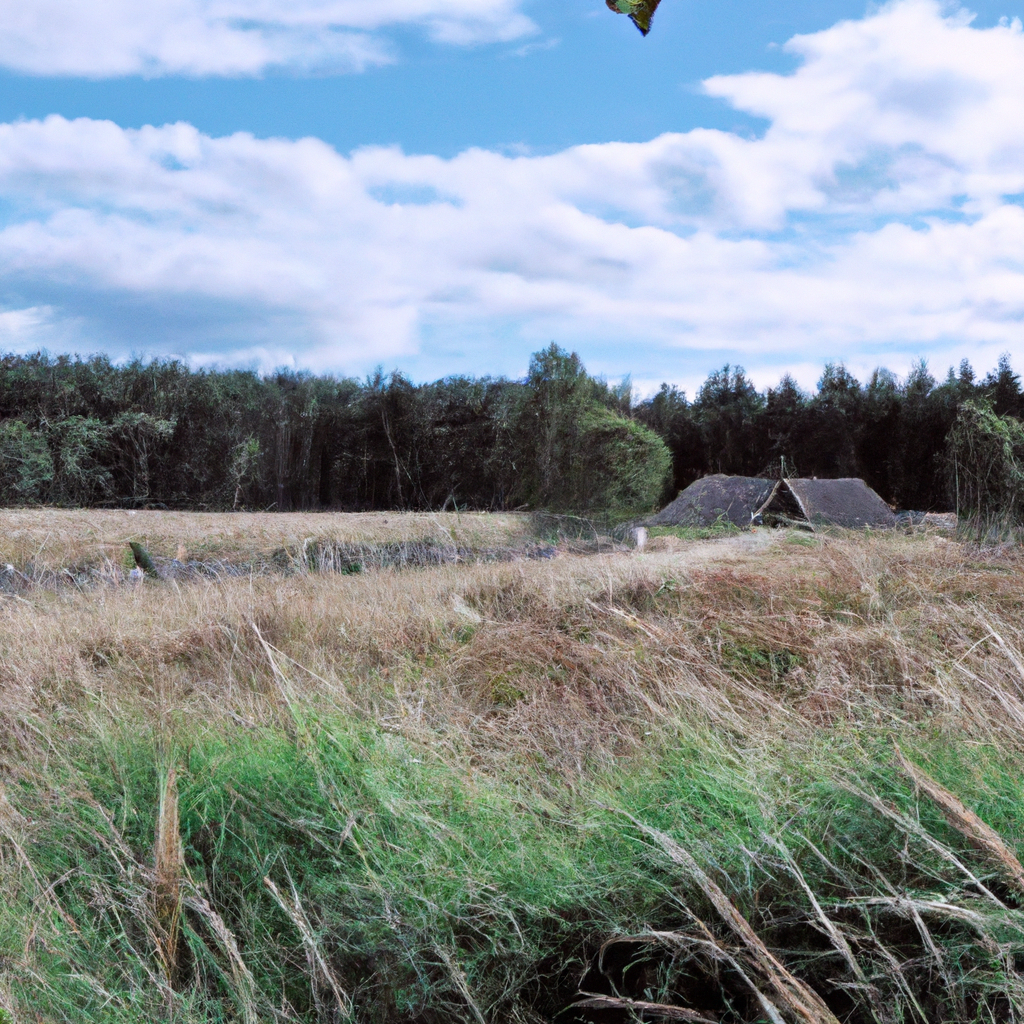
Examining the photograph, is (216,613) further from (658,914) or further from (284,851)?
(658,914)

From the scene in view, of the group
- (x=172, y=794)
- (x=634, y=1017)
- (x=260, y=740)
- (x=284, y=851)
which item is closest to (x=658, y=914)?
(x=634, y=1017)

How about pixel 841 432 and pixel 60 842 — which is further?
pixel 841 432

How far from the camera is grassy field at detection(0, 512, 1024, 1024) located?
6.82 feet

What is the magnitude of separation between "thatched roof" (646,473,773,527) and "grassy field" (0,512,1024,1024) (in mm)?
7342

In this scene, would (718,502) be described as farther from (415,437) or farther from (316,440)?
(316,440)

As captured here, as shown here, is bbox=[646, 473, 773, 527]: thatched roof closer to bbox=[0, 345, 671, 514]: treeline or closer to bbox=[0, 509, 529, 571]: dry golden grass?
bbox=[0, 509, 529, 571]: dry golden grass

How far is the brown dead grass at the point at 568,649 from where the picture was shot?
12.0 feet

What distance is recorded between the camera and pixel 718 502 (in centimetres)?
1304

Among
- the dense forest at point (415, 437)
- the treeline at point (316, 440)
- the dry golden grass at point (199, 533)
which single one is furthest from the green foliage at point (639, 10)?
the dense forest at point (415, 437)

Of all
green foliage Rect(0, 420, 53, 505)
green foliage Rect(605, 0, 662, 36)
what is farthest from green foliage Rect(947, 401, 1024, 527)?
green foliage Rect(0, 420, 53, 505)

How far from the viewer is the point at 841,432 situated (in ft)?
67.3

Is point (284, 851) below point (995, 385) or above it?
below

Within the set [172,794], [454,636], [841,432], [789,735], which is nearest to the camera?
[172,794]

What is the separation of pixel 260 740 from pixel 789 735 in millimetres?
2118
